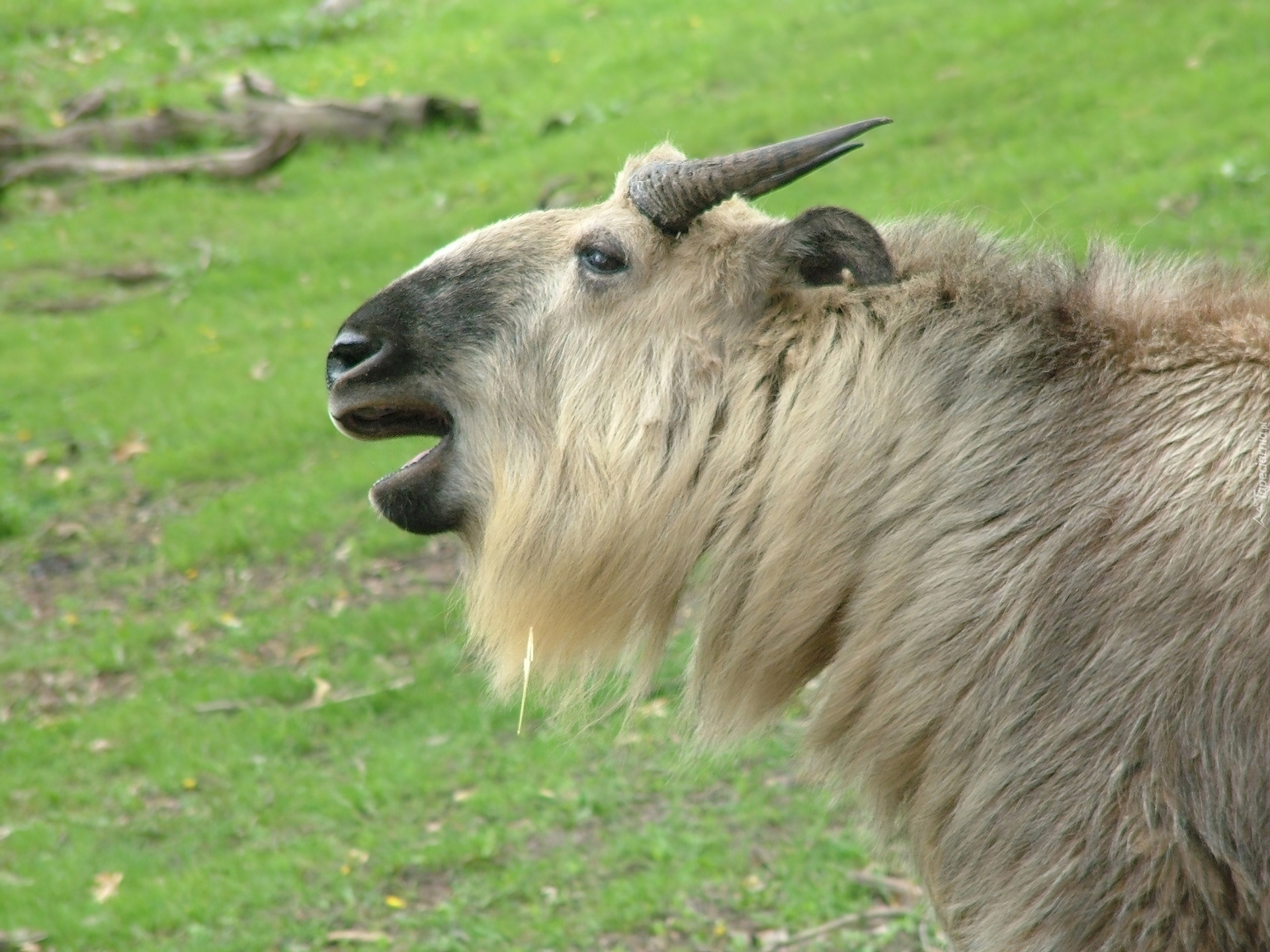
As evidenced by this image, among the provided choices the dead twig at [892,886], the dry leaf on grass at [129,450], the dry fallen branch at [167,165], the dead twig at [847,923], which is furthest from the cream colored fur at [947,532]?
the dry fallen branch at [167,165]

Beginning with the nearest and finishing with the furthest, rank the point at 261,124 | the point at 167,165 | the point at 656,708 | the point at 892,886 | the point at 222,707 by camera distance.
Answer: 1. the point at 892,886
2. the point at 656,708
3. the point at 222,707
4. the point at 167,165
5. the point at 261,124

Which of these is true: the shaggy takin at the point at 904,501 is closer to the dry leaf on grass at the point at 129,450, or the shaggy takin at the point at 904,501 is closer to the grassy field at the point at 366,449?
the grassy field at the point at 366,449

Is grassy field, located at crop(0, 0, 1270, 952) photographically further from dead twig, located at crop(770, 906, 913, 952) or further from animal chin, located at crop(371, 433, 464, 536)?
animal chin, located at crop(371, 433, 464, 536)

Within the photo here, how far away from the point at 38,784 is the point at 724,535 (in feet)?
12.8

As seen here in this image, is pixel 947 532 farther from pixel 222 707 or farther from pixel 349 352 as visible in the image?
pixel 222 707

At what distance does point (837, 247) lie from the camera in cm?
279

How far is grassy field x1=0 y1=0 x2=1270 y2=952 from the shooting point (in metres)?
4.69

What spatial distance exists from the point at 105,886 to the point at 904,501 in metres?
3.59

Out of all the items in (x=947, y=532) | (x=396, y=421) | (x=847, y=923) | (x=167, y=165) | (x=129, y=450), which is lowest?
(x=129, y=450)

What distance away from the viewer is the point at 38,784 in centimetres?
556

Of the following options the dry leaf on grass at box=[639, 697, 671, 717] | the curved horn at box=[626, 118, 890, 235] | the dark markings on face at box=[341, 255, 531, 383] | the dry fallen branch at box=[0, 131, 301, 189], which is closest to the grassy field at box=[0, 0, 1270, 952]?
the dry leaf on grass at box=[639, 697, 671, 717]

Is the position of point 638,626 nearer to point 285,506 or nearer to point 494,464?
point 494,464

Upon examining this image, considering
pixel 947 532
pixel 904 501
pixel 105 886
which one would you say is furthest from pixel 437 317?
pixel 105 886

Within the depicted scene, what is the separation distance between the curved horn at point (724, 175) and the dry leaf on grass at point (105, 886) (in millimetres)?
3310
